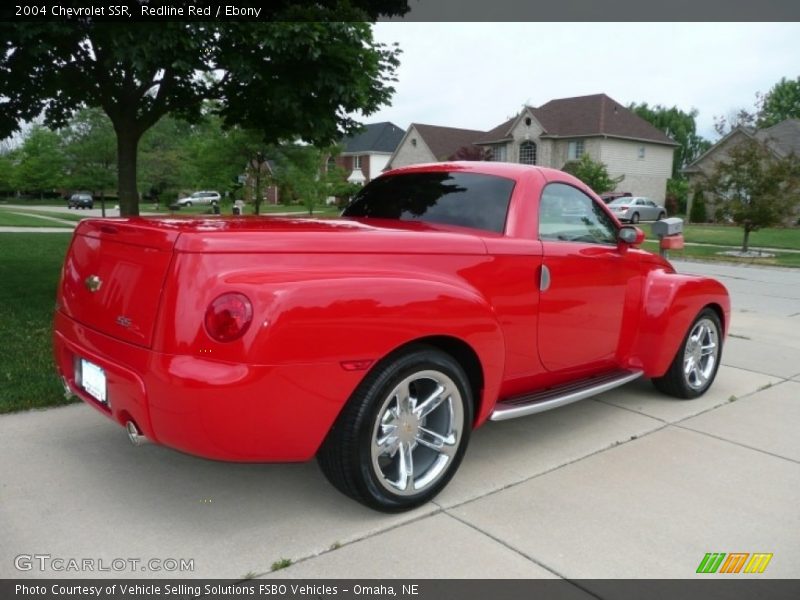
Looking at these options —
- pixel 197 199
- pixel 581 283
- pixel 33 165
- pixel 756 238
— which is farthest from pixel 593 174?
pixel 581 283

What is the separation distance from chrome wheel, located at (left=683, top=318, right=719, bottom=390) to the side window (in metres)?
1.14

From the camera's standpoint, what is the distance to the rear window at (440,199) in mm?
3801

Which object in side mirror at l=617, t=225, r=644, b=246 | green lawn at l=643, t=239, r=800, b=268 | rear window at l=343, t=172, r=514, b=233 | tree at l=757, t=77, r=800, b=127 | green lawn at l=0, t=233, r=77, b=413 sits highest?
tree at l=757, t=77, r=800, b=127

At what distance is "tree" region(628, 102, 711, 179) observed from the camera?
83938mm

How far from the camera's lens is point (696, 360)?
5.01 m

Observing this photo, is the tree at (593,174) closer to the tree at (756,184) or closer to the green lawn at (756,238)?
the green lawn at (756,238)

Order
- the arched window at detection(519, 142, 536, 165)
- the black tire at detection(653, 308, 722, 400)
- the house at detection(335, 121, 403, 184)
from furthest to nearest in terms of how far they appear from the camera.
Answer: the house at detection(335, 121, 403, 184), the arched window at detection(519, 142, 536, 165), the black tire at detection(653, 308, 722, 400)

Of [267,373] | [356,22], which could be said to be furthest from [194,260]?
[356,22]

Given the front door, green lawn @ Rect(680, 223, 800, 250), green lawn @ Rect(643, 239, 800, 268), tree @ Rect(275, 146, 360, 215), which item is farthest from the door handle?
green lawn @ Rect(680, 223, 800, 250)

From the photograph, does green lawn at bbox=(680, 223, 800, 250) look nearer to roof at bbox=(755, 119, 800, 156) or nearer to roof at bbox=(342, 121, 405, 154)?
roof at bbox=(755, 119, 800, 156)

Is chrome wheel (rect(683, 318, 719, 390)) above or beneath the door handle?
beneath

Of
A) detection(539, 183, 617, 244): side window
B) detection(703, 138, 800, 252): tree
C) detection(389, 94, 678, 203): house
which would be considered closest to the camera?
detection(539, 183, 617, 244): side window

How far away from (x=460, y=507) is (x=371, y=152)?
59.1m

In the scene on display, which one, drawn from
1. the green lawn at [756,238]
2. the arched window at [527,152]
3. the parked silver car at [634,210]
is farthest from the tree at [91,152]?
the arched window at [527,152]
